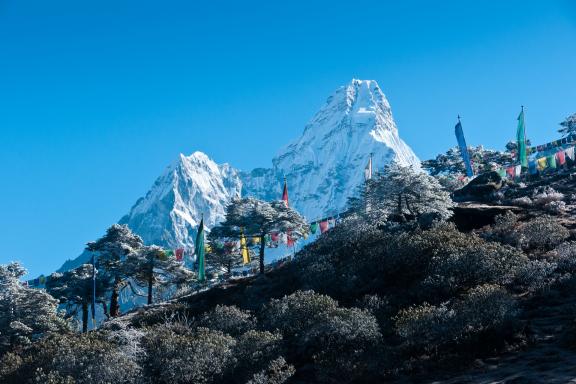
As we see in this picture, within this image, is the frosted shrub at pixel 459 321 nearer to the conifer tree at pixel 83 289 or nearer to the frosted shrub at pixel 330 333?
the frosted shrub at pixel 330 333

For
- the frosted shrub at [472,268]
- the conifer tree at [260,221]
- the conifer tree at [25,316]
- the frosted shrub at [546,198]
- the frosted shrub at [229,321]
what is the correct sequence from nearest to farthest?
the frosted shrub at [472,268] < the frosted shrub at [229,321] < the conifer tree at [25,316] < the frosted shrub at [546,198] < the conifer tree at [260,221]

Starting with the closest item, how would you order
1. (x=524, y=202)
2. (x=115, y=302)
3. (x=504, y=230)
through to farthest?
(x=504, y=230)
(x=524, y=202)
(x=115, y=302)

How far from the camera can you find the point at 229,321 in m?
27.6

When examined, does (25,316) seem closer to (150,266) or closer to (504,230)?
(150,266)

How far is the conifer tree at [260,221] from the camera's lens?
46.1 meters

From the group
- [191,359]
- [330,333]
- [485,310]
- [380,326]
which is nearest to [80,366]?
[191,359]

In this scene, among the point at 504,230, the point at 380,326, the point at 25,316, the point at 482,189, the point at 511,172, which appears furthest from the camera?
the point at 511,172

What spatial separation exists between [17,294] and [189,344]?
1913 cm

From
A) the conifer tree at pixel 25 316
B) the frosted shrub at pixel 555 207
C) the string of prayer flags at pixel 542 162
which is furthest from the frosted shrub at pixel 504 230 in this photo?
the string of prayer flags at pixel 542 162

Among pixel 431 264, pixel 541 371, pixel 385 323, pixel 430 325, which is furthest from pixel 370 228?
pixel 541 371

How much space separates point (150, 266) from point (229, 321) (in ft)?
61.2

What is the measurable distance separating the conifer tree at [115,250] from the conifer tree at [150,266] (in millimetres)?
674

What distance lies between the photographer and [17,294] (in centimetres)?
3659

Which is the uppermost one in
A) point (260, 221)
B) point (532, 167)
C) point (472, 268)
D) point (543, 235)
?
point (532, 167)
